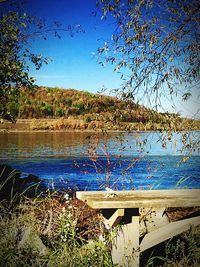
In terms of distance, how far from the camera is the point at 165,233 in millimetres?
3418

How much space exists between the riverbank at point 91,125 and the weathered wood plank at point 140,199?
45.7 inches

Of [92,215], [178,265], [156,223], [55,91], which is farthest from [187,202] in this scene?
[55,91]

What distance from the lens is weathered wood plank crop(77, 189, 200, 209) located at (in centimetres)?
313

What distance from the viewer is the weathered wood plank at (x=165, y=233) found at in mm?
3395

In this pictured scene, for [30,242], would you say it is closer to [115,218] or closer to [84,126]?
[115,218]

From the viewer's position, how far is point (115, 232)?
3420 millimetres

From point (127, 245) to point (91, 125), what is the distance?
9.41ft

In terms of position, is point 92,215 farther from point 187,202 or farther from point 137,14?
point 137,14

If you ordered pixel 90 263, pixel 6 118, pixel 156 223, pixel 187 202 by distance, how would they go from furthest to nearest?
pixel 6 118
pixel 156 223
pixel 90 263
pixel 187 202

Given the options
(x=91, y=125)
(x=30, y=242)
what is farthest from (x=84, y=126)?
(x=30, y=242)

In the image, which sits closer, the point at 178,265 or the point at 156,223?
the point at 178,265

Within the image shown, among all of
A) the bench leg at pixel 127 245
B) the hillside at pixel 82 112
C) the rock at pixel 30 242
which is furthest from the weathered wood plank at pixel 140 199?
the hillside at pixel 82 112

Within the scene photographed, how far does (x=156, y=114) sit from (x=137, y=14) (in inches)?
43.8

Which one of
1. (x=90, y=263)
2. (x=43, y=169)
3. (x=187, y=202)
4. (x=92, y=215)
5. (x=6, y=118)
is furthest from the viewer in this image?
(x=43, y=169)
